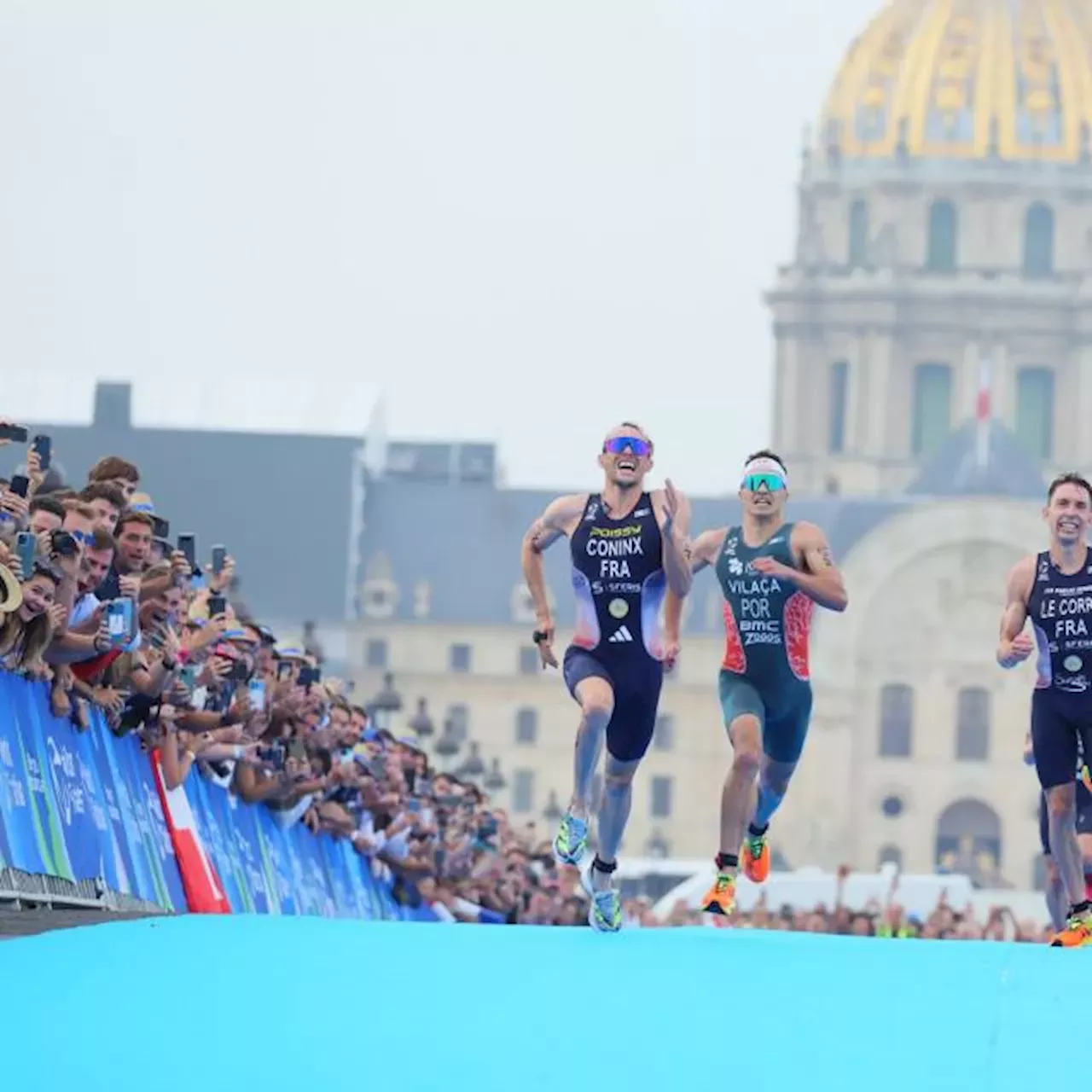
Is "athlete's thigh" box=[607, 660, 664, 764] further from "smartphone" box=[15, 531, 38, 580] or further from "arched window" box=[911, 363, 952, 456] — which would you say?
"arched window" box=[911, 363, 952, 456]

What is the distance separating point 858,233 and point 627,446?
148 metres

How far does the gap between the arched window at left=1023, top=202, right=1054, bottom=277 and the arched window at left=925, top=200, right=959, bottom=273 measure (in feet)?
8.73

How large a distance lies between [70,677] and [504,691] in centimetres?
11791

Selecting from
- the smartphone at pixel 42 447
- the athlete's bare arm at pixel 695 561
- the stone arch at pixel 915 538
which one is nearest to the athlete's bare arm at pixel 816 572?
the athlete's bare arm at pixel 695 561

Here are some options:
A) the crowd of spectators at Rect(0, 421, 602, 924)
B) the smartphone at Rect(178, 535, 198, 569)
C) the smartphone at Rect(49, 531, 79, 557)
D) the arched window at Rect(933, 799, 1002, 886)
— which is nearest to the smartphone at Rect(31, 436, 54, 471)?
the crowd of spectators at Rect(0, 421, 602, 924)

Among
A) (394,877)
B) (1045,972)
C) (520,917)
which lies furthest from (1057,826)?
(520,917)

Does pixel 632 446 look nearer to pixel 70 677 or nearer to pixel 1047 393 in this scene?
pixel 70 677

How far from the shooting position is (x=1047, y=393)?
16325 centimetres

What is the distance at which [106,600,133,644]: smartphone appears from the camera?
18.2 metres

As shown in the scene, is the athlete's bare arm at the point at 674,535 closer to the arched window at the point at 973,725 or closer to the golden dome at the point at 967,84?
the arched window at the point at 973,725

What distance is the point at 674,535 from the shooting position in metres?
18.2

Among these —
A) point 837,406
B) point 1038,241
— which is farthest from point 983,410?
point 1038,241

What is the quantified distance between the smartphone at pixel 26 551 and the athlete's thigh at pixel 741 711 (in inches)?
122

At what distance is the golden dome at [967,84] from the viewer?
169 m
